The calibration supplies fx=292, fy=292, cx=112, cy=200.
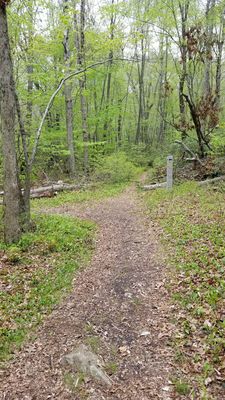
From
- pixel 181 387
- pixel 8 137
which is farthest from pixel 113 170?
pixel 181 387

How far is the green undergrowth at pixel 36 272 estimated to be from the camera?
423 cm

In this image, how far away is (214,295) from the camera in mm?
Result: 4461

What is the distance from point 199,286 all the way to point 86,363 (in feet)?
7.59

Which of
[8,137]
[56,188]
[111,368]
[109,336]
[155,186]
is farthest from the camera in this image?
[56,188]

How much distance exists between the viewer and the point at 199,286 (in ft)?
15.9

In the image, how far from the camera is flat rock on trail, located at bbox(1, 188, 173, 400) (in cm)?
313

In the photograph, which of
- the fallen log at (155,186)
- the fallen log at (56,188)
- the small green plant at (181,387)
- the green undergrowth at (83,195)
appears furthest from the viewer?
the fallen log at (56,188)

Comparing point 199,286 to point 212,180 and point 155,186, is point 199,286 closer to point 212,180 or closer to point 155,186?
point 212,180

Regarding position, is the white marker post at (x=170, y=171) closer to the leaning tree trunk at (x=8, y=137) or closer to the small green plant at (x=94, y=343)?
the leaning tree trunk at (x=8, y=137)

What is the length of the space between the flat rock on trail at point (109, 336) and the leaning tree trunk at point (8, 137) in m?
1.95

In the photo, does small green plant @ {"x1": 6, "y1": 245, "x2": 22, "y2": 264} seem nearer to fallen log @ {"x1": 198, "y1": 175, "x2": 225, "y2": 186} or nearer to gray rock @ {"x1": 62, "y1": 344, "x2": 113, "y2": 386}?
gray rock @ {"x1": 62, "y1": 344, "x2": 113, "y2": 386}

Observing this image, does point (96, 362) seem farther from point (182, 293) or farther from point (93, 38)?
point (93, 38)

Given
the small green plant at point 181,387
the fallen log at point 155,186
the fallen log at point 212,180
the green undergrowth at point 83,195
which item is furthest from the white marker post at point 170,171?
the small green plant at point 181,387

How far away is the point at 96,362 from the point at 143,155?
2071 centimetres
